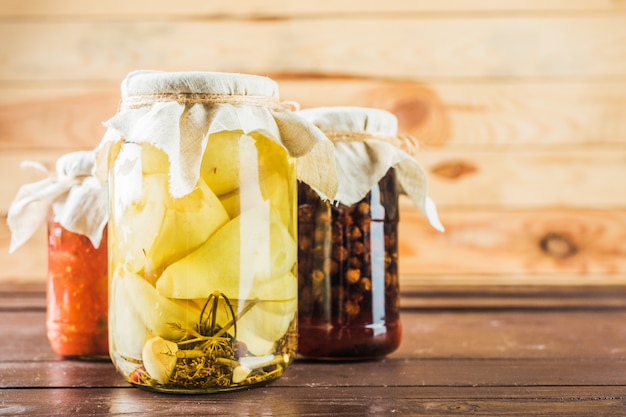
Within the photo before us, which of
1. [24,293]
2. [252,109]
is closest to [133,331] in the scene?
[252,109]

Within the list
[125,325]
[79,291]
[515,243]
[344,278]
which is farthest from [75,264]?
[515,243]

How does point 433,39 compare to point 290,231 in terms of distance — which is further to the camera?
point 433,39

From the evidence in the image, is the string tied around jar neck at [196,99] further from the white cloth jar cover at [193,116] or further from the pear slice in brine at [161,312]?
the pear slice in brine at [161,312]

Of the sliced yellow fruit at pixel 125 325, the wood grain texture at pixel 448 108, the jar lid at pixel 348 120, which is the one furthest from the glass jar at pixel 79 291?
the wood grain texture at pixel 448 108

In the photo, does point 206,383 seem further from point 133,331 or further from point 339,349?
point 339,349

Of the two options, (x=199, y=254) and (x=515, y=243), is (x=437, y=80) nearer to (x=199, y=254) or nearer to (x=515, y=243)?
(x=515, y=243)

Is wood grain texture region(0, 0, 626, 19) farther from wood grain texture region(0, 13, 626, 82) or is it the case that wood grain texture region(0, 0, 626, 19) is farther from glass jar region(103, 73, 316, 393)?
glass jar region(103, 73, 316, 393)
